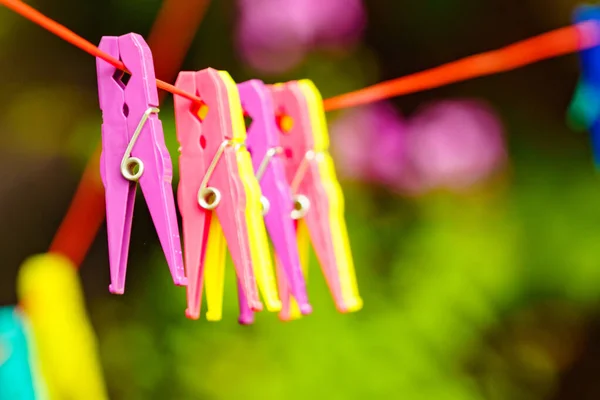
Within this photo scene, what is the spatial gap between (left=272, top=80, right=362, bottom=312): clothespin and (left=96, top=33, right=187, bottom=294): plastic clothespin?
0.22 meters

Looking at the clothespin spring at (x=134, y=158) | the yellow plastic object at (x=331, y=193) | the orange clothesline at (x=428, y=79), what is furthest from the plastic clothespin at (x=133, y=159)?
the orange clothesline at (x=428, y=79)

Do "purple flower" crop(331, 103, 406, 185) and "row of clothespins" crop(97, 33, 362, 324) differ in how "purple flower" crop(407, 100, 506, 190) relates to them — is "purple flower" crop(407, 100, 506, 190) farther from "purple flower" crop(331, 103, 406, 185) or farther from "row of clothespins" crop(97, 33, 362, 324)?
"row of clothespins" crop(97, 33, 362, 324)

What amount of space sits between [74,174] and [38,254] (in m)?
0.15

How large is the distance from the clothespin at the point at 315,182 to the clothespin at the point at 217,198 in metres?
0.10

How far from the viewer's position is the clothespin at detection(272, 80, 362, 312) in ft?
3.17

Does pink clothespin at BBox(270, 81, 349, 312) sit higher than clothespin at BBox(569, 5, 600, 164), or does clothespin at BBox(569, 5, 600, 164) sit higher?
clothespin at BBox(569, 5, 600, 164)

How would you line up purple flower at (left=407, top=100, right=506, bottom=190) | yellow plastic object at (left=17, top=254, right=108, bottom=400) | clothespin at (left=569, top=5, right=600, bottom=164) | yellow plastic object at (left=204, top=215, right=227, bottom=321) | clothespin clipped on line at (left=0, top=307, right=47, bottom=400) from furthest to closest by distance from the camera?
purple flower at (left=407, top=100, right=506, bottom=190)
yellow plastic object at (left=17, top=254, right=108, bottom=400)
clothespin at (left=569, top=5, right=600, bottom=164)
yellow plastic object at (left=204, top=215, right=227, bottom=321)
clothespin clipped on line at (left=0, top=307, right=47, bottom=400)

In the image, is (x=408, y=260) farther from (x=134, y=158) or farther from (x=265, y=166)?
(x=134, y=158)

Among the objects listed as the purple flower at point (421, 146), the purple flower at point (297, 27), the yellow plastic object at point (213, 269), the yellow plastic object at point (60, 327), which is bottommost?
the yellow plastic object at point (60, 327)

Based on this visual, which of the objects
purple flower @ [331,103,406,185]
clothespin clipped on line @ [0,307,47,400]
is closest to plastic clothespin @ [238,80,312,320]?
clothespin clipped on line @ [0,307,47,400]

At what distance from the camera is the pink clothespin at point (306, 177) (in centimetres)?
97

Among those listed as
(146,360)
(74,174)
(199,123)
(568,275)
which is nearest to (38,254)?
(74,174)

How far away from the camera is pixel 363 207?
1369 millimetres

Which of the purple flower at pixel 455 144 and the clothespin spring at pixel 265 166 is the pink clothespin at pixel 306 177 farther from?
the purple flower at pixel 455 144
